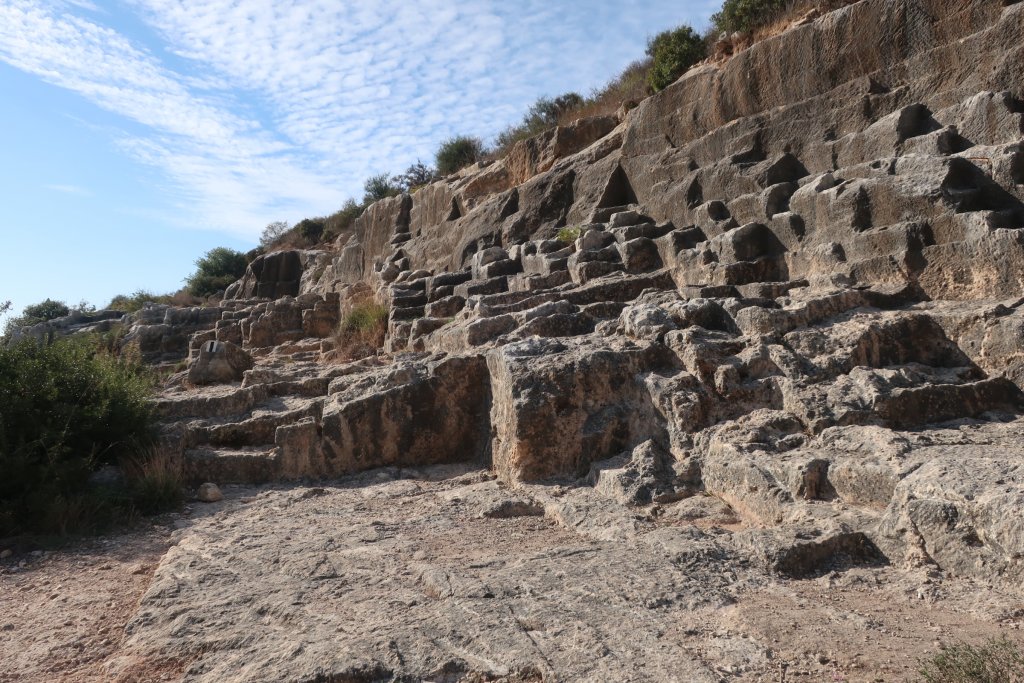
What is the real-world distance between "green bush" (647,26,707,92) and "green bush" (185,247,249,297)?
790 inches

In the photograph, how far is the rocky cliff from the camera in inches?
136

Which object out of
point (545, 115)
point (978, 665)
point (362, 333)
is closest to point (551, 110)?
point (545, 115)

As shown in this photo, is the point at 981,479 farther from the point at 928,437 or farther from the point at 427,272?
the point at 427,272

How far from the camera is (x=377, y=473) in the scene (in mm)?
6344

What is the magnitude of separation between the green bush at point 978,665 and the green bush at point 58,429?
17.4ft

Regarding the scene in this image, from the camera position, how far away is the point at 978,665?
2.24m

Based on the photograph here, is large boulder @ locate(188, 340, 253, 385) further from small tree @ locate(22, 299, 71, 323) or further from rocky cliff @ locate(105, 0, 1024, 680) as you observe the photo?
small tree @ locate(22, 299, 71, 323)

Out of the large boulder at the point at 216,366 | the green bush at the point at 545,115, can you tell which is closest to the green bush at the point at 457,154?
the green bush at the point at 545,115

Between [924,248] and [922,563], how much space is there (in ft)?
11.4

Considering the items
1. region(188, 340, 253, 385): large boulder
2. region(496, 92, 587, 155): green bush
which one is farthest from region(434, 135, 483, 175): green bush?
region(188, 340, 253, 385): large boulder

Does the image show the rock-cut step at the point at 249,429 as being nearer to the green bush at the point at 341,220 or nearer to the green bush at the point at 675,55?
the green bush at the point at 675,55

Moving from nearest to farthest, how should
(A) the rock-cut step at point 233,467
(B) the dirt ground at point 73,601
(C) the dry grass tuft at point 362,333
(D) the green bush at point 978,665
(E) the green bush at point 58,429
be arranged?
(D) the green bush at point 978,665 → (B) the dirt ground at point 73,601 → (E) the green bush at point 58,429 → (A) the rock-cut step at point 233,467 → (C) the dry grass tuft at point 362,333

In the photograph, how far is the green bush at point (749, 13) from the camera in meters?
10.9

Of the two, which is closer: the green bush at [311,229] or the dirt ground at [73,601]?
the dirt ground at [73,601]
